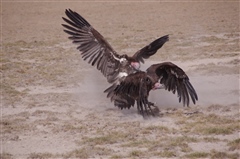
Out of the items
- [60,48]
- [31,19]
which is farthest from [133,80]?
[31,19]

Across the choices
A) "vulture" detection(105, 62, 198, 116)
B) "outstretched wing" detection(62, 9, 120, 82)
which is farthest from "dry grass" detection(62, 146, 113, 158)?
"outstretched wing" detection(62, 9, 120, 82)

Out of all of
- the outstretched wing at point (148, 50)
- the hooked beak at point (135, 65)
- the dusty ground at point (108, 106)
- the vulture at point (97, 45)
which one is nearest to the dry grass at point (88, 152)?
the dusty ground at point (108, 106)

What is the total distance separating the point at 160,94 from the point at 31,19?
87.7ft

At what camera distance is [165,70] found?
354 inches

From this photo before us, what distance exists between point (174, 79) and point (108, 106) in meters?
2.73

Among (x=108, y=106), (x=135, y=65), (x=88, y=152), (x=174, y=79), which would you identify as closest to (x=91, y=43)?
(x=135, y=65)

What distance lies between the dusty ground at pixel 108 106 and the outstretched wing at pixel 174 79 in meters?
0.79

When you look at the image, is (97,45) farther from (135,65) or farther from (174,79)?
(174,79)

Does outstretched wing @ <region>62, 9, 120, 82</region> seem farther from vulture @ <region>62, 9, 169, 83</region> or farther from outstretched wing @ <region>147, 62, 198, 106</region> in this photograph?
outstretched wing @ <region>147, 62, 198, 106</region>

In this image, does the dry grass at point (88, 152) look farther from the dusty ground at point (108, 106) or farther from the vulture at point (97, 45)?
the vulture at point (97, 45)

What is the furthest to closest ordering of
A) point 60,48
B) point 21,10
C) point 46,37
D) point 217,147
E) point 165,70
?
point 21,10
point 46,37
point 60,48
point 165,70
point 217,147

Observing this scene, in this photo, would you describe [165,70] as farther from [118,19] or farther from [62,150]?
[118,19]

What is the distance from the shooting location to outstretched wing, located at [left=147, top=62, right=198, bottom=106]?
345 inches

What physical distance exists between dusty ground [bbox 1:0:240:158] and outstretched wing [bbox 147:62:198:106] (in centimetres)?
79
